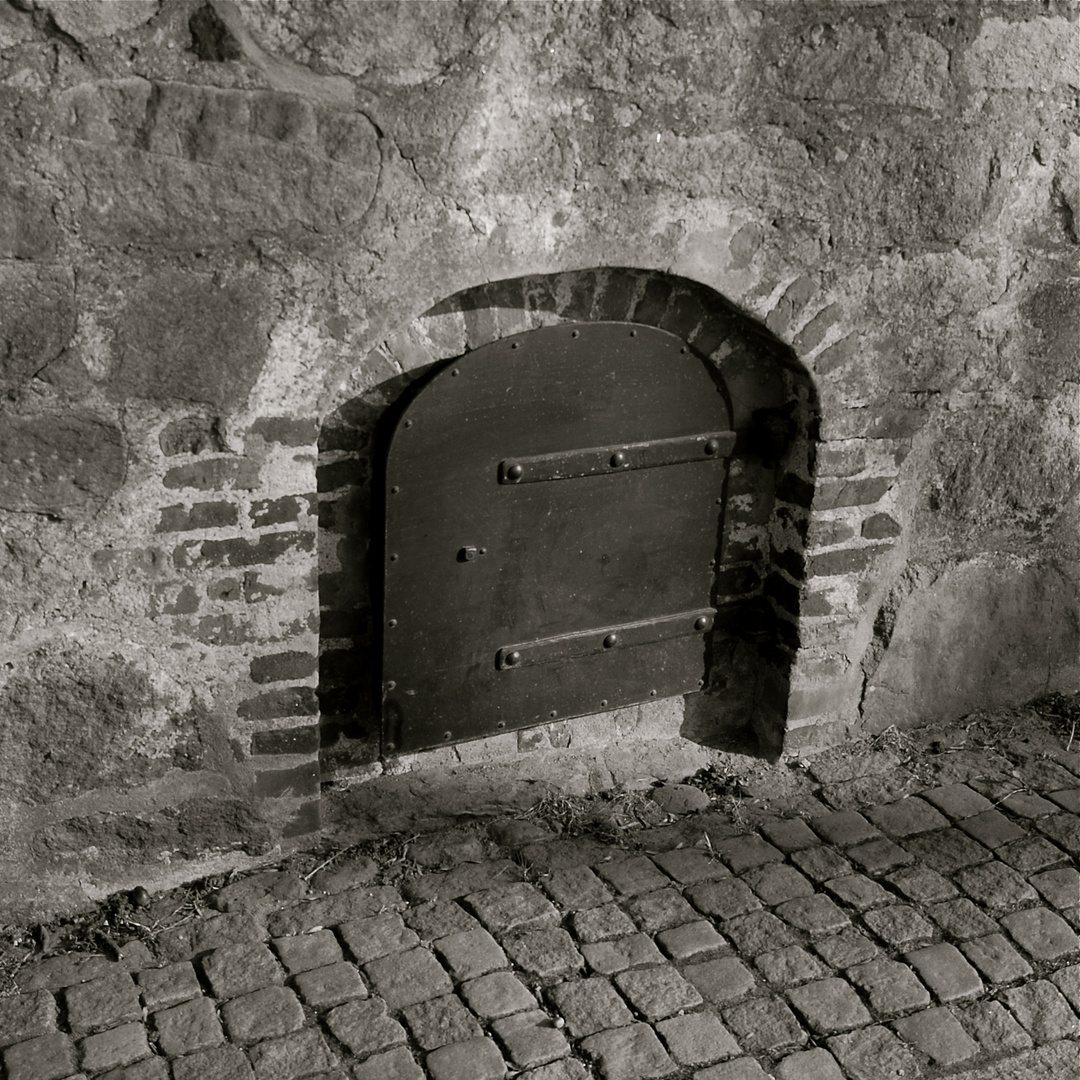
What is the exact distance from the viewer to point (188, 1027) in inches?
119

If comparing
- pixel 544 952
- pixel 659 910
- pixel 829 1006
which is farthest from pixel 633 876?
pixel 829 1006

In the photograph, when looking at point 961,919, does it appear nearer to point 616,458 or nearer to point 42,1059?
point 616,458

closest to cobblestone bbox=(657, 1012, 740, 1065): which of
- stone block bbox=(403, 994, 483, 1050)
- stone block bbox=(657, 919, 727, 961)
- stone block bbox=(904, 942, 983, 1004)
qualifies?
stone block bbox=(657, 919, 727, 961)

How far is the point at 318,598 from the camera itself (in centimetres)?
338

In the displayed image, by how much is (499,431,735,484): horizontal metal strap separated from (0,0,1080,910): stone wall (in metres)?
0.23

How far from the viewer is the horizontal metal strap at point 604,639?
3721 mm

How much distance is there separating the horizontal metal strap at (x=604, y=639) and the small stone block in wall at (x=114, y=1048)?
1.31m

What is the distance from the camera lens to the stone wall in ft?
9.19

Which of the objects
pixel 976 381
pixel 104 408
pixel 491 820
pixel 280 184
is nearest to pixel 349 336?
pixel 280 184

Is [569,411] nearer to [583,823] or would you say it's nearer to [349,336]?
[349,336]

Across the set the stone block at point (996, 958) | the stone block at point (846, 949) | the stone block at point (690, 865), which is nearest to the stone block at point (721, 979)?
the stone block at point (846, 949)

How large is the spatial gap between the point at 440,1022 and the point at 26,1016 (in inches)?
36.4

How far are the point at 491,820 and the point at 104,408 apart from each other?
1.62 m

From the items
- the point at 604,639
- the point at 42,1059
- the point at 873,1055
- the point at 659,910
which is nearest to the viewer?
the point at 42,1059
